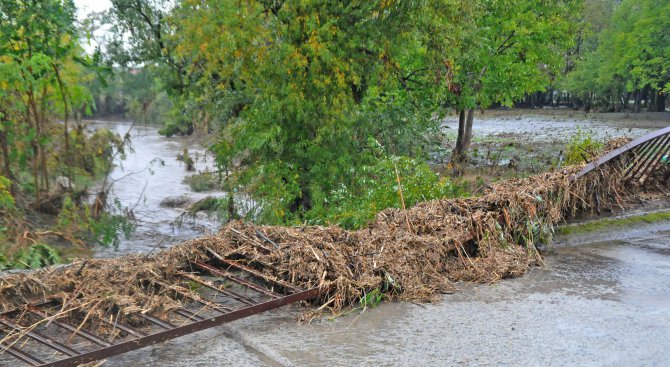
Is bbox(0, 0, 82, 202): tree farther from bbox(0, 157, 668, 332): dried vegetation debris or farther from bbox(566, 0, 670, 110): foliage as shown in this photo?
bbox(566, 0, 670, 110): foliage

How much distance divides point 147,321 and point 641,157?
760 cm

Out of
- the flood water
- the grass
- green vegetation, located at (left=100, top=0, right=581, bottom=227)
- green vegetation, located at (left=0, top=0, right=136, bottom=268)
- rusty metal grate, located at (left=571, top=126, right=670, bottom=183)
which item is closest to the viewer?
the grass

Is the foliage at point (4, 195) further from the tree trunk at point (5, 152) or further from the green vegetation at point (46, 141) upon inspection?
the tree trunk at point (5, 152)

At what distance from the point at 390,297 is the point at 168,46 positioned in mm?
10726

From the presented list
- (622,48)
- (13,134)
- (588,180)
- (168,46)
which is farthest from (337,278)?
(622,48)

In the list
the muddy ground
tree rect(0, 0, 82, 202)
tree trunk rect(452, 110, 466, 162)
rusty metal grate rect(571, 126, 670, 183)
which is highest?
tree rect(0, 0, 82, 202)

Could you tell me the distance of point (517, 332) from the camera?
4738 mm

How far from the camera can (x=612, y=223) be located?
823cm

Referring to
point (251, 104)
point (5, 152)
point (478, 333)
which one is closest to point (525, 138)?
point (251, 104)

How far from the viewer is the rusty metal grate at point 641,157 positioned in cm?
852

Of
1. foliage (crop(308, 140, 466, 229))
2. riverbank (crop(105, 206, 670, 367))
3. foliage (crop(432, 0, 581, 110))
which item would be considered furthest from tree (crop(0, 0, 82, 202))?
foliage (crop(432, 0, 581, 110))

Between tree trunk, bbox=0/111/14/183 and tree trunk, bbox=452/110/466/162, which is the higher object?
tree trunk, bbox=0/111/14/183

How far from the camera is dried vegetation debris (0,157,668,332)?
438 cm

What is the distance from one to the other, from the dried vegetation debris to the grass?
0.43 m
